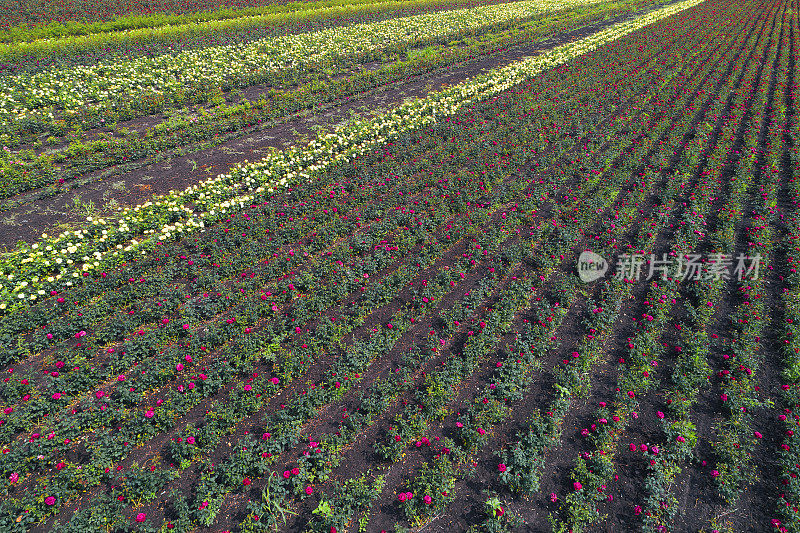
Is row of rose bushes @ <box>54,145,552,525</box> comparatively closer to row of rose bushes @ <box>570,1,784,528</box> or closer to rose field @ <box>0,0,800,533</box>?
rose field @ <box>0,0,800,533</box>

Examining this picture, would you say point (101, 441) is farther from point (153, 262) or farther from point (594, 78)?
point (594, 78)

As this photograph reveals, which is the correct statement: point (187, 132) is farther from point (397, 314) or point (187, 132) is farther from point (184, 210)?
point (397, 314)

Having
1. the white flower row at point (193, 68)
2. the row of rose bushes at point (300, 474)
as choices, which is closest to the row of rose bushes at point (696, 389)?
the row of rose bushes at point (300, 474)

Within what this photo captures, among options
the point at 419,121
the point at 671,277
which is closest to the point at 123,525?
the point at 671,277

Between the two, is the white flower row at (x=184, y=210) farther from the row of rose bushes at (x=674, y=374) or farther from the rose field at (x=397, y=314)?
the row of rose bushes at (x=674, y=374)

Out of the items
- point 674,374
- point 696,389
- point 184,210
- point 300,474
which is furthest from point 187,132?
point 696,389

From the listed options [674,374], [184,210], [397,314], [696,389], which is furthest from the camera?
[184,210]
